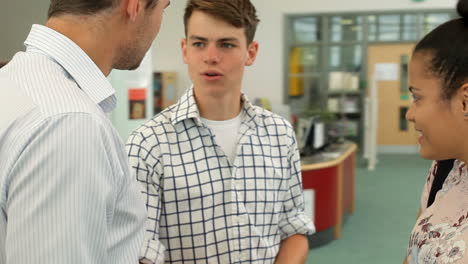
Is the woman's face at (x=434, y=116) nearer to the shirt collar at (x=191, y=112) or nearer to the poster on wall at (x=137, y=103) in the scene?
the shirt collar at (x=191, y=112)

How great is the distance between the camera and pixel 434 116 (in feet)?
3.86

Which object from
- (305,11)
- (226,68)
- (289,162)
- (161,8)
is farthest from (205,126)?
(305,11)

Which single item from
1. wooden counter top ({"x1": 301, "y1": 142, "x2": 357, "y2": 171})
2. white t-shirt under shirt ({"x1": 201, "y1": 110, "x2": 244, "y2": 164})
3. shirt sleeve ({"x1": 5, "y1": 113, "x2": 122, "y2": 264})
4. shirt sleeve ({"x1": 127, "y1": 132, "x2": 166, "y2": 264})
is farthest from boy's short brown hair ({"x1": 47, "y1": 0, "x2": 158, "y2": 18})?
wooden counter top ({"x1": 301, "y1": 142, "x2": 357, "y2": 171})

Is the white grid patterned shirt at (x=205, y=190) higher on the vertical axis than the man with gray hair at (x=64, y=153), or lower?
lower

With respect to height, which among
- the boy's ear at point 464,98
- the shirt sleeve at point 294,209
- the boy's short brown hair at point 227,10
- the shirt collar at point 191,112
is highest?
the boy's short brown hair at point 227,10

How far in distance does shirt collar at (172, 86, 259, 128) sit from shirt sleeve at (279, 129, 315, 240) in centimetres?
14

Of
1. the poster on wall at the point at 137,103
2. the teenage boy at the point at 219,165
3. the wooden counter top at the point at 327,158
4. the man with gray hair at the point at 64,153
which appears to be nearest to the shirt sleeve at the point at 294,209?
the teenage boy at the point at 219,165

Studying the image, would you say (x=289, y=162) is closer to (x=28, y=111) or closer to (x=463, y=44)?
(x=463, y=44)

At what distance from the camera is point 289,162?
5.37 ft

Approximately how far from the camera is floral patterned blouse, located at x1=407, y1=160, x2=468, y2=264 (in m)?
1.13

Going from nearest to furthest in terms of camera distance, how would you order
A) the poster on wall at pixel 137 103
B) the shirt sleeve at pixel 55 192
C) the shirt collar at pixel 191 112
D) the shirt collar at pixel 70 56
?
1. the shirt sleeve at pixel 55 192
2. the shirt collar at pixel 70 56
3. the shirt collar at pixel 191 112
4. the poster on wall at pixel 137 103

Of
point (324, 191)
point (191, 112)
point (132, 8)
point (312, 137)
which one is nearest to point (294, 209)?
point (191, 112)

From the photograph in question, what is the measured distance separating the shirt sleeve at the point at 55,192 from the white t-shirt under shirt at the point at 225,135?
2.56 ft

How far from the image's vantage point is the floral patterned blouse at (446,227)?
1.13 m
